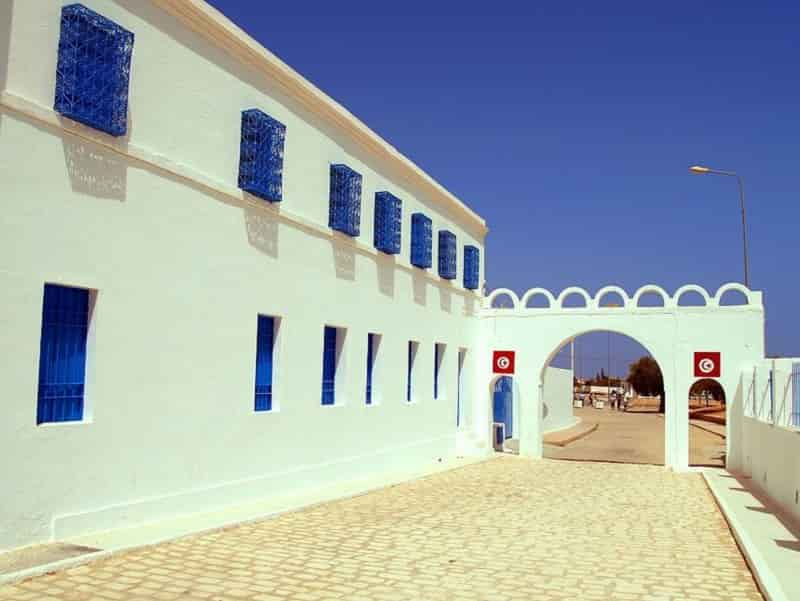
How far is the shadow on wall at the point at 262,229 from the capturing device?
10859 millimetres

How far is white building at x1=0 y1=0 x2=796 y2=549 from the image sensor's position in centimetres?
737

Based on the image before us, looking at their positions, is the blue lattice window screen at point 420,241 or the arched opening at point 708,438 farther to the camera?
the arched opening at point 708,438

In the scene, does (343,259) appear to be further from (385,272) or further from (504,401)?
(504,401)

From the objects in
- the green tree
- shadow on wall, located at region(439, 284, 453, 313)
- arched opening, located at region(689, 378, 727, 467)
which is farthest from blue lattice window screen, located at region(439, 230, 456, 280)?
the green tree

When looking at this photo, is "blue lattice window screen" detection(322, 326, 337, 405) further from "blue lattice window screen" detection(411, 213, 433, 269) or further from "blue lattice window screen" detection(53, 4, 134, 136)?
"blue lattice window screen" detection(53, 4, 134, 136)

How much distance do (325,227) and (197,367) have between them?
3970mm

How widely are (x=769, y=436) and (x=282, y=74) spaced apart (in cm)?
990

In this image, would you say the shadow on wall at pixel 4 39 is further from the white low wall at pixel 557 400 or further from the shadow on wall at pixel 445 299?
the white low wall at pixel 557 400

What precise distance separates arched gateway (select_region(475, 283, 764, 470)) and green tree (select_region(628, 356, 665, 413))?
6148 cm

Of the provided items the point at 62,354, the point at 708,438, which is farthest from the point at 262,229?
the point at 708,438

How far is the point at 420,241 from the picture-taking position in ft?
56.3

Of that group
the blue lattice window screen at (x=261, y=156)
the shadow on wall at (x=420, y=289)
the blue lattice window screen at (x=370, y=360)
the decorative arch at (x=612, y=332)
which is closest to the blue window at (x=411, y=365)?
the shadow on wall at (x=420, y=289)

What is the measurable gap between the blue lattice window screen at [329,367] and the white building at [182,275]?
0.14 feet

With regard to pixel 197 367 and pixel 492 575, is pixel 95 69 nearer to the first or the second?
pixel 197 367
